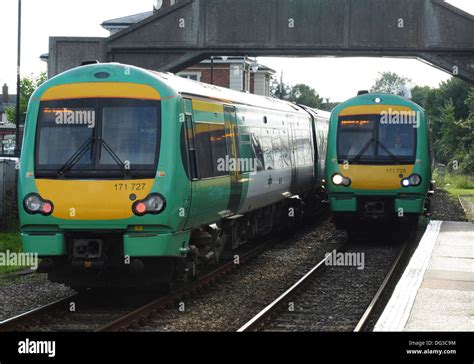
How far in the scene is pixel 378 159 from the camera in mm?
19609

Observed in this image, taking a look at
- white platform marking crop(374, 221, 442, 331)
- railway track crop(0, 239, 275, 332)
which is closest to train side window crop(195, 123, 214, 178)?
railway track crop(0, 239, 275, 332)

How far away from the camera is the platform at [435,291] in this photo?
10570 mm

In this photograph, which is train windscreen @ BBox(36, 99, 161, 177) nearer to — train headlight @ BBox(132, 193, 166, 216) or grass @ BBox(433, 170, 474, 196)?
train headlight @ BBox(132, 193, 166, 216)

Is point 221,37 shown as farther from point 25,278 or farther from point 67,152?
point 67,152

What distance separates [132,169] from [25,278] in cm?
407

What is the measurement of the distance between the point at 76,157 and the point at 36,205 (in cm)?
76

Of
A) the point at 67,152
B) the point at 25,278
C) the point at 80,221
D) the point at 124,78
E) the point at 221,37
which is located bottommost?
the point at 25,278

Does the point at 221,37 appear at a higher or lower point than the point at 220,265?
higher

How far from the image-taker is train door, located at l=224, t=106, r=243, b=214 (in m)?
15.3

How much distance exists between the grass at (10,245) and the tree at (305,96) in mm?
93586
